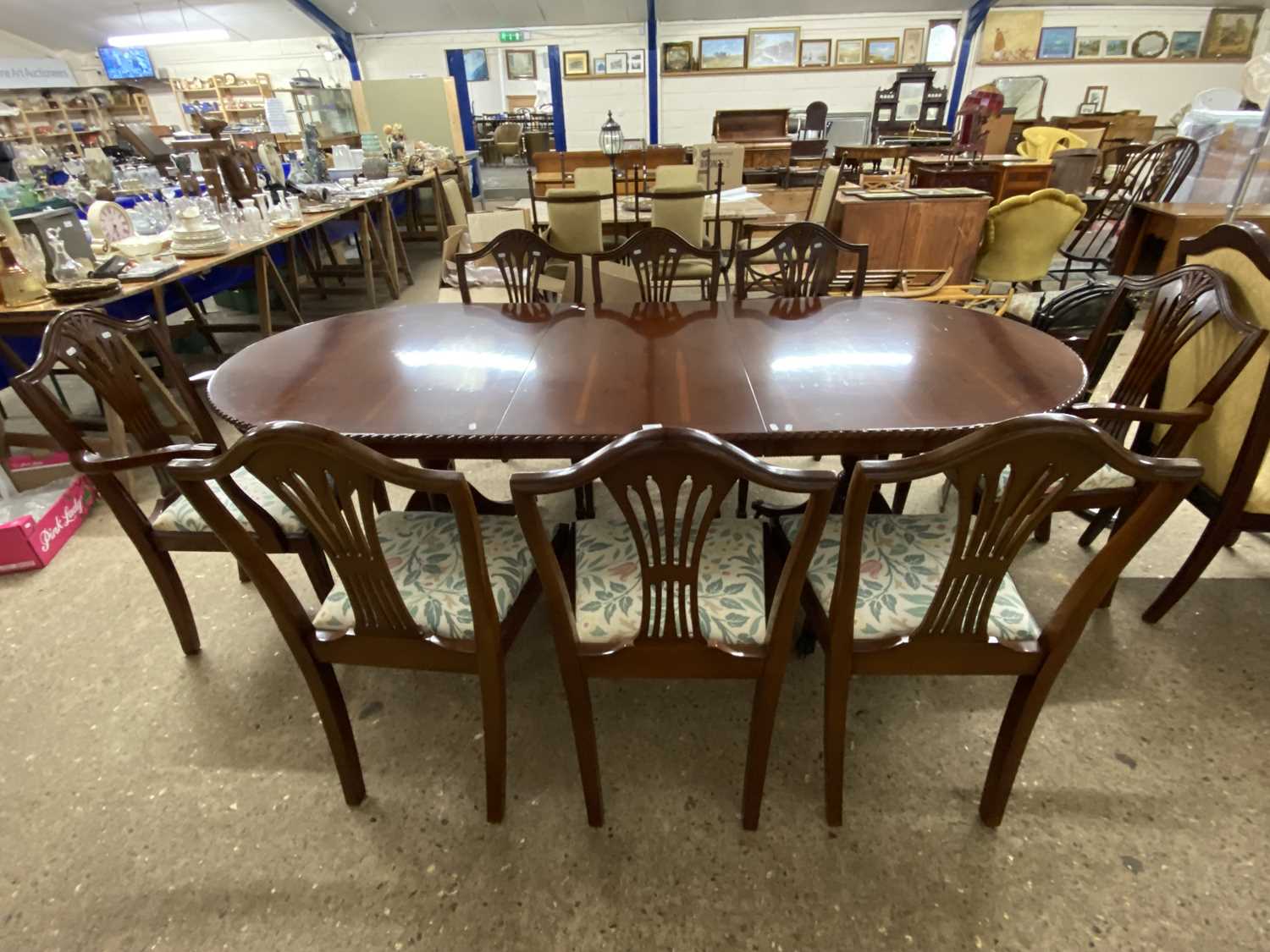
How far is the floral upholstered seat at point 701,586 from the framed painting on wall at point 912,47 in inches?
368

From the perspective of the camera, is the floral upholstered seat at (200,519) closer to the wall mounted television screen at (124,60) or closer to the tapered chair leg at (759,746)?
the tapered chair leg at (759,746)

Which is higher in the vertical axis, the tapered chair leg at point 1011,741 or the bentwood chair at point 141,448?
A: the bentwood chair at point 141,448

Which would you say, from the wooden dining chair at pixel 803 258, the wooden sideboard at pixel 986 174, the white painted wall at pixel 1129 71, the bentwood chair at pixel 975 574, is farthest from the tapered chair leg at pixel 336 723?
the white painted wall at pixel 1129 71

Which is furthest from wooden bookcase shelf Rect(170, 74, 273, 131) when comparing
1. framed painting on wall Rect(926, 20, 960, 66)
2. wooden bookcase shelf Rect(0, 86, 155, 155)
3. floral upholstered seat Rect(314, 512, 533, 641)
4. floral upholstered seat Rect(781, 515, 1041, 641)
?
floral upholstered seat Rect(781, 515, 1041, 641)

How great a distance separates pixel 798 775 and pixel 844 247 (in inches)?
64.2

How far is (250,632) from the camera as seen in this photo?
1757 mm

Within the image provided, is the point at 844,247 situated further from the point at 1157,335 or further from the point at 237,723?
the point at 237,723

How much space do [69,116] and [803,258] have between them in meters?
12.7

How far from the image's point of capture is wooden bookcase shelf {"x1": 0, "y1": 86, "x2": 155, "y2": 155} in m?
8.50

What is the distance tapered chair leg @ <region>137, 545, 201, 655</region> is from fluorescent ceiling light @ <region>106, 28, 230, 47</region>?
11302mm

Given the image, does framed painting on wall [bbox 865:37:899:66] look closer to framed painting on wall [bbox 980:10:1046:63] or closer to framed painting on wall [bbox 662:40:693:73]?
framed painting on wall [bbox 980:10:1046:63]

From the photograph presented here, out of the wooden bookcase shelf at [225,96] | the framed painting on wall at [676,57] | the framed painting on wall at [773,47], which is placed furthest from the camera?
the wooden bookcase shelf at [225,96]

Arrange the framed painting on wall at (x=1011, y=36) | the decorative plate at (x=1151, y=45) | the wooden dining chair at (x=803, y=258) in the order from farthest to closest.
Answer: the decorative plate at (x=1151, y=45)
the framed painting on wall at (x=1011, y=36)
the wooden dining chair at (x=803, y=258)

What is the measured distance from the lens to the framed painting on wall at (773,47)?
8.04 metres
